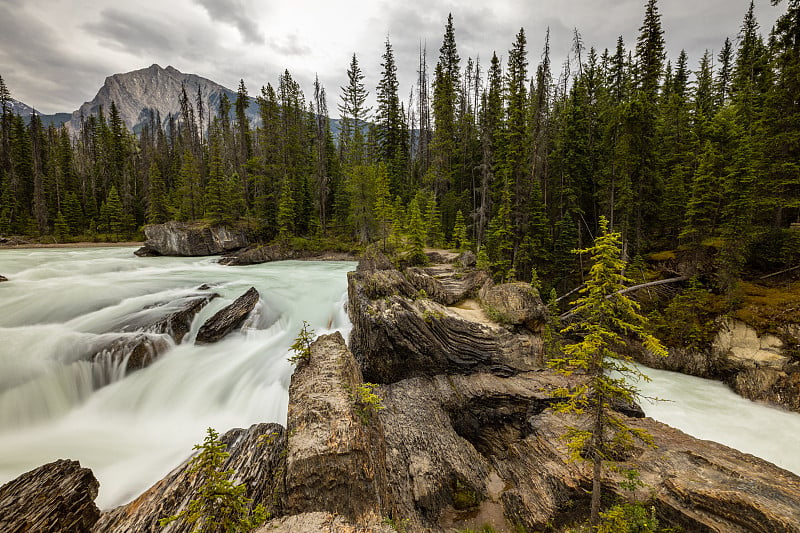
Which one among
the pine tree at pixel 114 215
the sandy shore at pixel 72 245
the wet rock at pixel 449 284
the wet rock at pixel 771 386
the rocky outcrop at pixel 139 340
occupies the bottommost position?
the wet rock at pixel 771 386

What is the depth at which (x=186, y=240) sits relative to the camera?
117 ft

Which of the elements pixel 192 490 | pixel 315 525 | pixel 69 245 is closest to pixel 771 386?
pixel 315 525

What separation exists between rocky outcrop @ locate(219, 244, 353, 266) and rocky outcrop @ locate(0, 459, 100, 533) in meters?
29.4

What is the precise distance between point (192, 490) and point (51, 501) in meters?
2.16

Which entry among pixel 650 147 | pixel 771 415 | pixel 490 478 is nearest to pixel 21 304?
pixel 490 478

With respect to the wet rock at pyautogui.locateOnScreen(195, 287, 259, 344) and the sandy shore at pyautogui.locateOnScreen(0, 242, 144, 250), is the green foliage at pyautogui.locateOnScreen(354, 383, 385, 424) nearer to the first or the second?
the wet rock at pyautogui.locateOnScreen(195, 287, 259, 344)

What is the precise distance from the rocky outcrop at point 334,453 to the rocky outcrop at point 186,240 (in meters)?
36.0

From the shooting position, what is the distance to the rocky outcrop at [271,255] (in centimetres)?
3319

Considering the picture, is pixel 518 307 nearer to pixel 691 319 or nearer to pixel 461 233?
pixel 691 319

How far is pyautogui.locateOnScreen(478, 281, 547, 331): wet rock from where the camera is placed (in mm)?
13281

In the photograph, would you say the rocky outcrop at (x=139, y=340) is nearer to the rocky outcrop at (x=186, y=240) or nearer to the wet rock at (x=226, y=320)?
the wet rock at (x=226, y=320)

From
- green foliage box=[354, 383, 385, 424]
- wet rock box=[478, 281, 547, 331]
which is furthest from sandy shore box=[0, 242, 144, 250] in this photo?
green foliage box=[354, 383, 385, 424]

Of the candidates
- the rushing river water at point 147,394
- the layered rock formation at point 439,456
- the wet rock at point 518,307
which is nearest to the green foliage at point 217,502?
the layered rock formation at point 439,456

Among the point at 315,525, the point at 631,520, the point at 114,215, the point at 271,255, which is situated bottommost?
the point at 631,520
